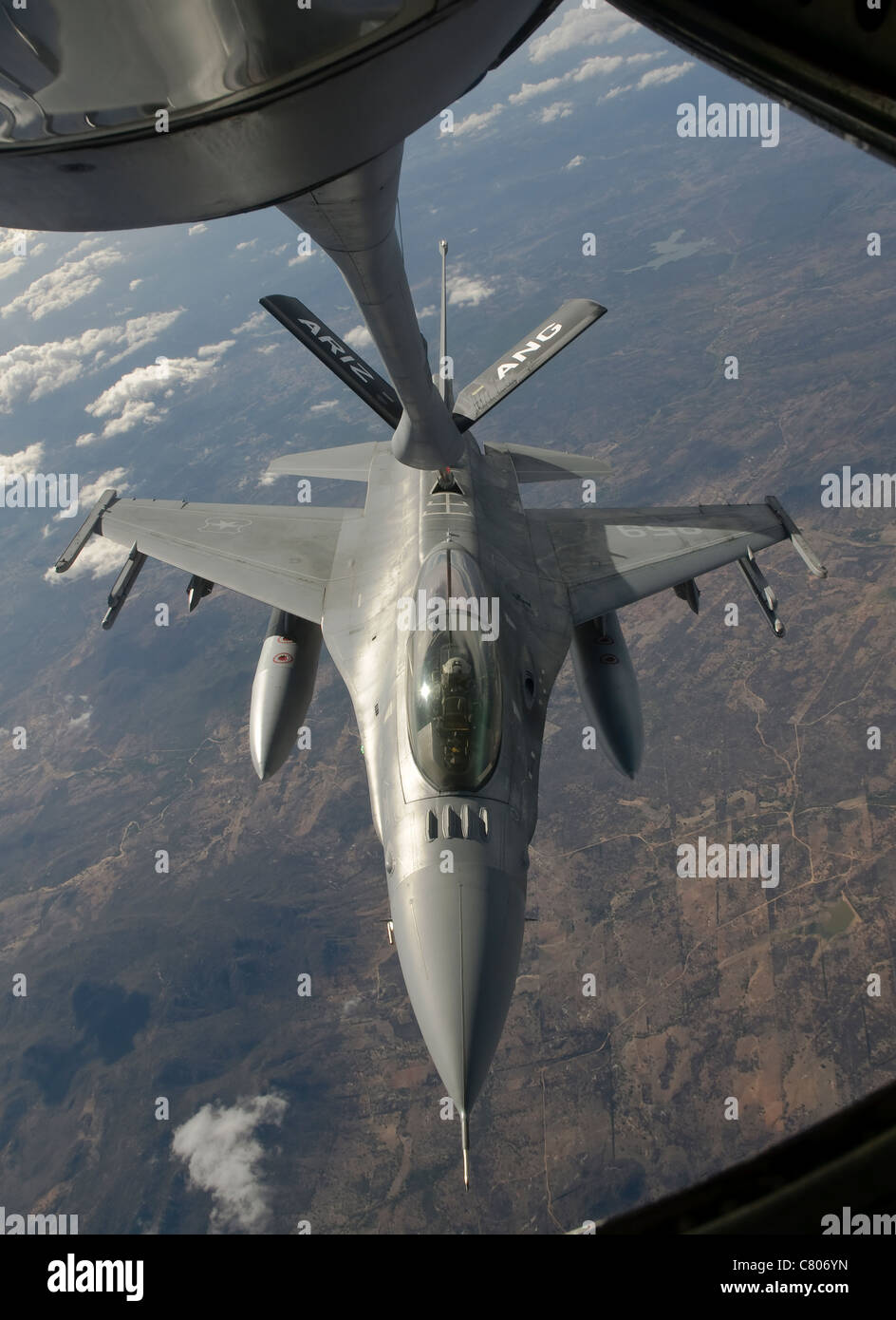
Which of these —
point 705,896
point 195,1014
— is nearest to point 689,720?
point 705,896

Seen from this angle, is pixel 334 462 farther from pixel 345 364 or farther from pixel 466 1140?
pixel 466 1140

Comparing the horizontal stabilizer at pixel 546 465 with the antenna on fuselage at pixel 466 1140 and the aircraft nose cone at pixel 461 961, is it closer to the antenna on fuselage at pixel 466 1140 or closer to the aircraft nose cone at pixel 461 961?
the aircraft nose cone at pixel 461 961

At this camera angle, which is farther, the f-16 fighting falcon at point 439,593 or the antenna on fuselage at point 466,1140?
the f-16 fighting falcon at point 439,593

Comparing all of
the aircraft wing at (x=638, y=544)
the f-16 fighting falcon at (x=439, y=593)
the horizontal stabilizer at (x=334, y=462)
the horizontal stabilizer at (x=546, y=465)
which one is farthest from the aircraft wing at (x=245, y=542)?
the aircraft wing at (x=638, y=544)

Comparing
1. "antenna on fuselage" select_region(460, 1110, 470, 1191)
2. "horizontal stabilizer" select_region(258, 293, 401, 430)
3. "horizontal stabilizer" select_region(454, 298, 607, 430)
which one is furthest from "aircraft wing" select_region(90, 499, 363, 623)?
"antenna on fuselage" select_region(460, 1110, 470, 1191)

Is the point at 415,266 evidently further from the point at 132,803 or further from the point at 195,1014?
the point at 195,1014

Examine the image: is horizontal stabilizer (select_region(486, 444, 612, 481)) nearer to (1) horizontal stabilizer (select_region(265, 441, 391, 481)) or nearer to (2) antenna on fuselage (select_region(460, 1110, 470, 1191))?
(1) horizontal stabilizer (select_region(265, 441, 391, 481))
